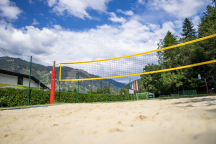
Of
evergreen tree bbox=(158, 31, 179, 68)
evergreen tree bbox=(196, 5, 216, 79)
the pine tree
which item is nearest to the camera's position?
evergreen tree bbox=(196, 5, 216, 79)

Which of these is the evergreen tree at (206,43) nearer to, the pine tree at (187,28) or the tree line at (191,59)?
the tree line at (191,59)

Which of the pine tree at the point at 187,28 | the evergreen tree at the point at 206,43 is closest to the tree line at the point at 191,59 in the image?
the evergreen tree at the point at 206,43

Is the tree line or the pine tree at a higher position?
the pine tree

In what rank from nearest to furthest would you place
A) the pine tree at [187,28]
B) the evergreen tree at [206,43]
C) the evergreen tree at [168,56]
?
the evergreen tree at [206,43], the evergreen tree at [168,56], the pine tree at [187,28]

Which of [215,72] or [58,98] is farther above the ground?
[215,72]

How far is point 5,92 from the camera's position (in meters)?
6.73

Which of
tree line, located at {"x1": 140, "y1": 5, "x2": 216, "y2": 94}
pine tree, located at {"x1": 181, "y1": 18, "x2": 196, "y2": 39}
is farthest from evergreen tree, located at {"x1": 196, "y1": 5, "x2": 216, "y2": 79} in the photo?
pine tree, located at {"x1": 181, "y1": 18, "x2": 196, "y2": 39}

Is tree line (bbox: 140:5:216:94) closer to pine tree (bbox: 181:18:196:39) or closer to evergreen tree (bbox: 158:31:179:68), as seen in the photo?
evergreen tree (bbox: 158:31:179:68)

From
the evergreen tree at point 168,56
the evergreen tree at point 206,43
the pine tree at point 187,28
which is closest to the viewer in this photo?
the evergreen tree at point 206,43

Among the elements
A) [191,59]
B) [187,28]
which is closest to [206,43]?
[191,59]

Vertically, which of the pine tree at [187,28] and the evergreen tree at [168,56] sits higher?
the pine tree at [187,28]

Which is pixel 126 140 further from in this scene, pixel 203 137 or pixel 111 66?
pixel 111 66

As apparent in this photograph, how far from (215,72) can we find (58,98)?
2261cm

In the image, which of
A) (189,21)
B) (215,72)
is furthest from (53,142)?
(189,21)
